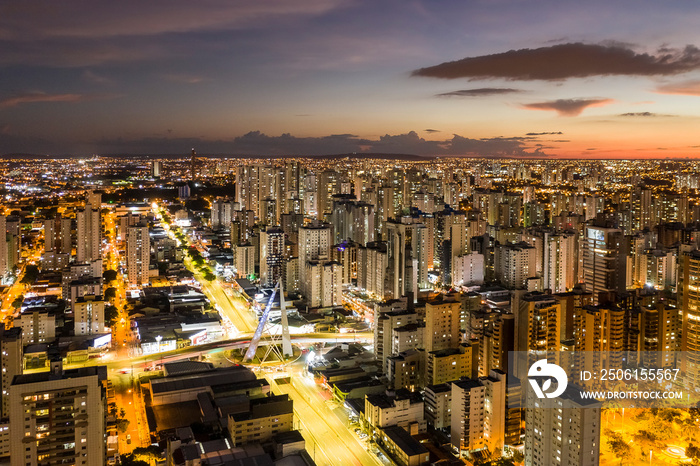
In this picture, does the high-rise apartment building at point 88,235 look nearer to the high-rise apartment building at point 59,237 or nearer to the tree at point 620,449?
the high-rise apartment building at point 59,237

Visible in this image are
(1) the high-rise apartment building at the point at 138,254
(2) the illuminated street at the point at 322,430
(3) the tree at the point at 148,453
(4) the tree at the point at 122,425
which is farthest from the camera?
(1) the high-rise apartment building at the point at 138,254

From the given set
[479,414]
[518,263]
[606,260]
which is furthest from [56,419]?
[518,263]

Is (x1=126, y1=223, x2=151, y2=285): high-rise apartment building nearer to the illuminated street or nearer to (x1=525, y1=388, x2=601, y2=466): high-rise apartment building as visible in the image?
the illuminated street

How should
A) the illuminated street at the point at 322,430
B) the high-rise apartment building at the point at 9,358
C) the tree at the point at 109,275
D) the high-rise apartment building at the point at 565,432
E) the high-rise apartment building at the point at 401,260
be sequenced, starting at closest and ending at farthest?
the high-rise apartment building at the point at 565,432 < the illuminated street at the point at 322,430 < the high-rise apartment building at the point at 9,358 < the high-rise apartment building at the point at 401,260 < the tree at the point at 109,275

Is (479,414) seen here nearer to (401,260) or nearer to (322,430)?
(322,430)

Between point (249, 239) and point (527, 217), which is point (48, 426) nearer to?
point (249, 239)

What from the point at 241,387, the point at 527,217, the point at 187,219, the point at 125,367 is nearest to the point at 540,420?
the point at 241,387

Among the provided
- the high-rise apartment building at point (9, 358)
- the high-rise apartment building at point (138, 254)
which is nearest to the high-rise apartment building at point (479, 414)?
the high-rise apartment building at point (9, 358)

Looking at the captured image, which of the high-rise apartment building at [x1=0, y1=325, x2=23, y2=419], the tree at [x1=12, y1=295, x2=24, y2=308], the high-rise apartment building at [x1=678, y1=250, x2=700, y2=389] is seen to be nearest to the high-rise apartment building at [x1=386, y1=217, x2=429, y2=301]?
the high-rise apartment building at [x1=678, y1=250, x2=700, y2=389]
